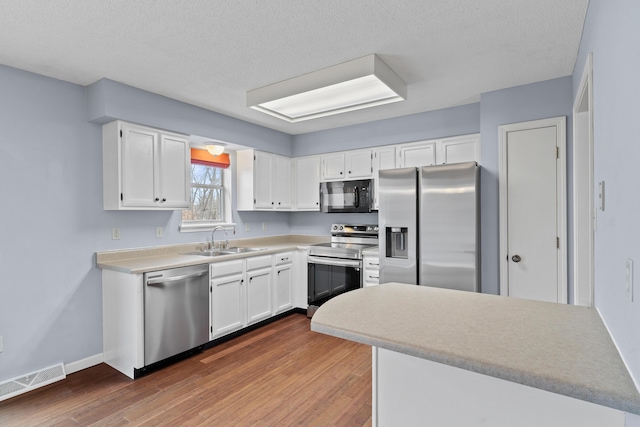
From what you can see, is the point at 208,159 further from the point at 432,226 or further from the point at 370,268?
the point at 432,226

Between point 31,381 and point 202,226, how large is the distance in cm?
200

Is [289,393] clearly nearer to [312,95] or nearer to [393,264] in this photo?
[393,264]

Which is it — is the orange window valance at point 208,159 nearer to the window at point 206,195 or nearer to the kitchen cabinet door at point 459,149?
the window at point 206,195

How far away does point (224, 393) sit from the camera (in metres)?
2.50

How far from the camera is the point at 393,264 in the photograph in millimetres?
3436

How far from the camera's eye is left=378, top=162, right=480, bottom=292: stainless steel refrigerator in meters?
3.03

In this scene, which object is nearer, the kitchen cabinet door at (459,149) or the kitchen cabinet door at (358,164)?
the kitchen cabinet door at (459,149)

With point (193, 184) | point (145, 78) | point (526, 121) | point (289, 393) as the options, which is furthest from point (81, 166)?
point (526, 121)

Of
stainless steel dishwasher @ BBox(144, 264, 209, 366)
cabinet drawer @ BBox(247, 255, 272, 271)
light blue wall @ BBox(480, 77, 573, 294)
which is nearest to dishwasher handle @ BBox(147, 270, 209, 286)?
stainless steel dishwasher @ BBox(144, 264, 209, 366)

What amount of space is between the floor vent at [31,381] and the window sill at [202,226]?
1616 millimetres

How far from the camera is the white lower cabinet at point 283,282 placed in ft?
13.6

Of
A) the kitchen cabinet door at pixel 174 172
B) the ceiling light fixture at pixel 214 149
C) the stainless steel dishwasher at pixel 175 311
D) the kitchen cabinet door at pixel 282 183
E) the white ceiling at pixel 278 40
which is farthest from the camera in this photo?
the kitchen cabinet door at pixel 282 183

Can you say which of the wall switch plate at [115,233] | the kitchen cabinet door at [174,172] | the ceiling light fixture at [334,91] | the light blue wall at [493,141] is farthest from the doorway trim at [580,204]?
the wall switch plate at [115,233]

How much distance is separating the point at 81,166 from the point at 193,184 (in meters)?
1.24
